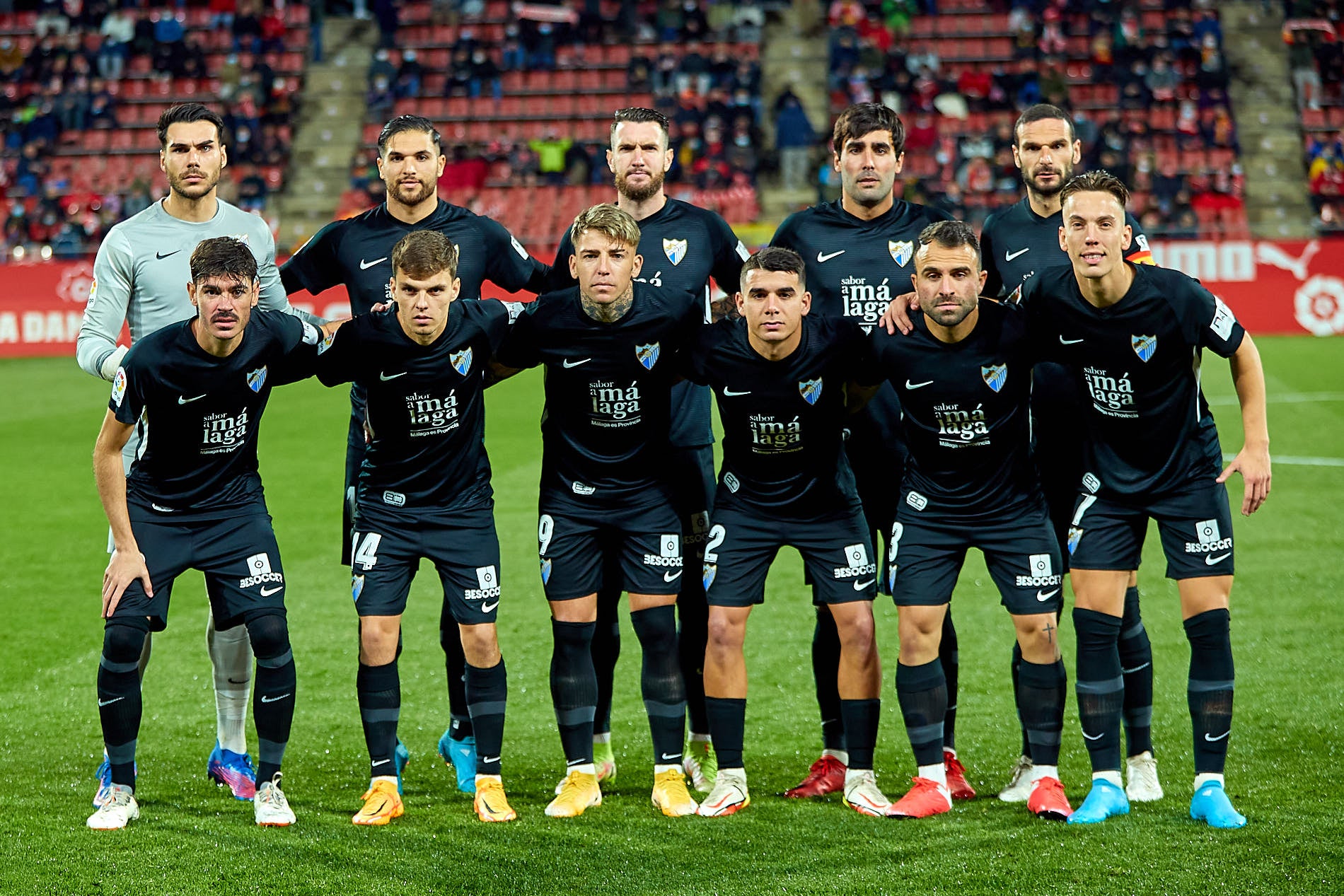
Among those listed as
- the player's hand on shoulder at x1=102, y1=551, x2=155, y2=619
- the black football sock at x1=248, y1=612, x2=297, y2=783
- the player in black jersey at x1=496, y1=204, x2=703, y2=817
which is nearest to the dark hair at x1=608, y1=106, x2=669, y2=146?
the player in black jersey at x1=496, y1=204, x2=703, y2=817

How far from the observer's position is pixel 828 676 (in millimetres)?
6047

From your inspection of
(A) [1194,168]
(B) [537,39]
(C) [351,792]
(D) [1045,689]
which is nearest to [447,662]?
(C) [351,792]

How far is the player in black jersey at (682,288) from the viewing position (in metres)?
5.98

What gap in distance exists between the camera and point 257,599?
5352mm

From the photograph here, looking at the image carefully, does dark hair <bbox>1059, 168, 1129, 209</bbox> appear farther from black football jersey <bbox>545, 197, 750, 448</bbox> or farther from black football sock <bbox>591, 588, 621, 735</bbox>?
black football sock <bbox>591, 588, 621, 735</bbox>

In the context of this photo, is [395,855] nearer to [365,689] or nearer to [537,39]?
[365,689]

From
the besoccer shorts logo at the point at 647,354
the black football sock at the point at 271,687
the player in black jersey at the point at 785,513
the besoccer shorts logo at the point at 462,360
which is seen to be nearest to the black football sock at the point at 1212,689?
the player in black jersey at the point at 785,513

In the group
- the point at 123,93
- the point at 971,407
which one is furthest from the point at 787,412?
the point at 123,93

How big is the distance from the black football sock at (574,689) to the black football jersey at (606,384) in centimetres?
48

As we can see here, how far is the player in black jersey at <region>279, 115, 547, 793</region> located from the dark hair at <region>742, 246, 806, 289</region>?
3.65 ft

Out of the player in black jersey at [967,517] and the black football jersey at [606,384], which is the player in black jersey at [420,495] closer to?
the black football jersey at [606,384]

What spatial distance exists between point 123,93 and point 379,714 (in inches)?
1074

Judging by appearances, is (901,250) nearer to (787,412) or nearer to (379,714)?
(787,412)

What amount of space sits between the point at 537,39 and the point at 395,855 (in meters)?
26.5
